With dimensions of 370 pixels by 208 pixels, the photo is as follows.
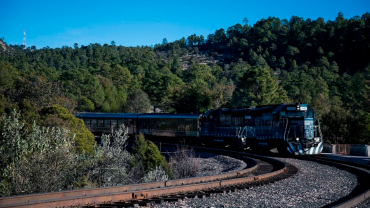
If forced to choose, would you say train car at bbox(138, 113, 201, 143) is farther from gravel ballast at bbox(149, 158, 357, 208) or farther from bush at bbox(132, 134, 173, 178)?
gravel ballast at bbox(149, 158, 357, 208)

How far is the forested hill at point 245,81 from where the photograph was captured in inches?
1518

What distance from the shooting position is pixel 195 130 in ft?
111

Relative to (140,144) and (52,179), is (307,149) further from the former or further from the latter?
(52,179)

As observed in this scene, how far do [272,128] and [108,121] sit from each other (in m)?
21.2

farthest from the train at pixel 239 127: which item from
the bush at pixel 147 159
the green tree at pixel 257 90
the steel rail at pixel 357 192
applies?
the green tree at pixel 257 90

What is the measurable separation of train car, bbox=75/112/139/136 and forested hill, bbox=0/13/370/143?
2912mm

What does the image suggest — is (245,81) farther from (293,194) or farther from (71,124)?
(293,194)

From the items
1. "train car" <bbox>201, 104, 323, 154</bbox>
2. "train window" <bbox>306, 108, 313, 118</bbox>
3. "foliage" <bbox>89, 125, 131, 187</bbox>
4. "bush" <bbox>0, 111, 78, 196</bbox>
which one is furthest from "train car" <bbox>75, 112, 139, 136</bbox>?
"bush" <bbox>0, 111, 78, 196</bbox>

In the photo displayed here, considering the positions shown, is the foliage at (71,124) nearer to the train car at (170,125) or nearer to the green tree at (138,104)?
the train car at (170,125)

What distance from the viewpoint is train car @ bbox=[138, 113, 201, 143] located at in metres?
34.1

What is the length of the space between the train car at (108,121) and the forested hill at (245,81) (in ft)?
9.56

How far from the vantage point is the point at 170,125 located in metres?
36.1

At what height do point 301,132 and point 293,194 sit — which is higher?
point 301,132

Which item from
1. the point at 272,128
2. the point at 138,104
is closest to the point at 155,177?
the point at 272,128
